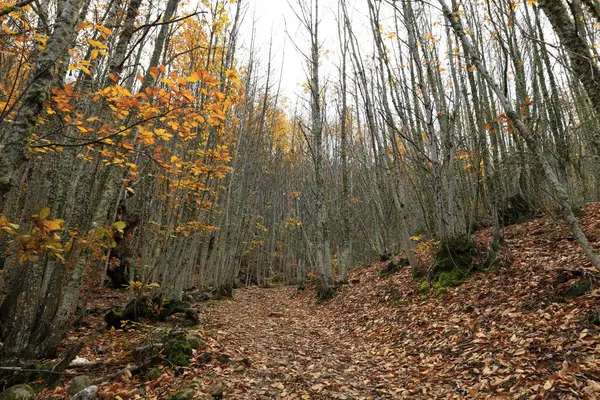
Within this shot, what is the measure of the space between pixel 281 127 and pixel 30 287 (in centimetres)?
1735

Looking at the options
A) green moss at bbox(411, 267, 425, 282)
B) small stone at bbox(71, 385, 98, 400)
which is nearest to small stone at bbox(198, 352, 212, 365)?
small stone at bbox(71, 385, 98, 400)

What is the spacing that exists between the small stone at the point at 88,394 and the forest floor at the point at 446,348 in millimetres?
→ 110

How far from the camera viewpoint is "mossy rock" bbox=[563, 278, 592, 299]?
3768 millimetres

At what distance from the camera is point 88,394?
10.4 ft

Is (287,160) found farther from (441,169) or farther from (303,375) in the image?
(303,375)

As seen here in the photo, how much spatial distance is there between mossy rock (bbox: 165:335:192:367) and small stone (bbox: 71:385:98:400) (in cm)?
87

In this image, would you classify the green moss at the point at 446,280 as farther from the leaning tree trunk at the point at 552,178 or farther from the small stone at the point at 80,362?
the small stone at the point at 80,362

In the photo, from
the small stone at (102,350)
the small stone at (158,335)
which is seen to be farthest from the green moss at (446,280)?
the small stone at (102,350)

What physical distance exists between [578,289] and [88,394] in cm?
554

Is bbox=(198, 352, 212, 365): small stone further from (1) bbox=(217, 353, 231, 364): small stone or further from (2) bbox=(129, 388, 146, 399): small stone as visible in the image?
(2) bbox=(129, 388, 146, 399): small stone

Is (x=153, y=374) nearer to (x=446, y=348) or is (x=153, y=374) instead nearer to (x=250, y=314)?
(x=446, y=348)

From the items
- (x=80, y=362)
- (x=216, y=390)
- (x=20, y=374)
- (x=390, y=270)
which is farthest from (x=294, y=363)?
(x=390, y=270)

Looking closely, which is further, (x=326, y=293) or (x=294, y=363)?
(x=326, y=293)

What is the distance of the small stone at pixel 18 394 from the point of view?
293 cm
